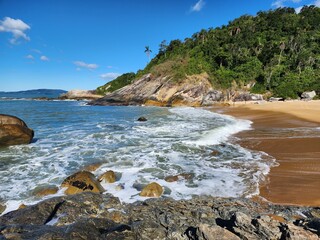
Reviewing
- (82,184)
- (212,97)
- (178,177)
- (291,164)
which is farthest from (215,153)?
(212,97)

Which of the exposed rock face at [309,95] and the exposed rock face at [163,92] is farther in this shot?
the exposed rock face at [163,92]

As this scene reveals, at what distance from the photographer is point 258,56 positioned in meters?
61.7

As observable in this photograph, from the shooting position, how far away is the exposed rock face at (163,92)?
173 ft

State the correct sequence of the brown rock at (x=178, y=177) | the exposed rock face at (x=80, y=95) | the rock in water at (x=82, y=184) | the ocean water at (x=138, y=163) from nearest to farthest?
the rock in water at (x=82, y=184)
the ocean water at (x=138, y=163)
the brown rock at (x=178, y=177)
the exposed rock face at (x=80, y=95)

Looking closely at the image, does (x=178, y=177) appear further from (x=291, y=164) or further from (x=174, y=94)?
(x=174, y=94)

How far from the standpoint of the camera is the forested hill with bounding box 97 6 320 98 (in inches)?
2115

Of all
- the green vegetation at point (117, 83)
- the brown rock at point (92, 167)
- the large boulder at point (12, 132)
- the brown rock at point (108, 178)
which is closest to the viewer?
the brown rock at point (108, 178)

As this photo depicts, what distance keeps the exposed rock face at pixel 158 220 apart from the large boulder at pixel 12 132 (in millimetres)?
9312

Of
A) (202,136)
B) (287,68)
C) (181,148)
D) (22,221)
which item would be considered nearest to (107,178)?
(22,221)

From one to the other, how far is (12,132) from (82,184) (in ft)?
27.3

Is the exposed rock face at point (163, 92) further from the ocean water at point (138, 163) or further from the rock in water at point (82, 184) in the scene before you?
the rock in water at point (82, 184)

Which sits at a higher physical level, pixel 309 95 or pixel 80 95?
pixel 309 95

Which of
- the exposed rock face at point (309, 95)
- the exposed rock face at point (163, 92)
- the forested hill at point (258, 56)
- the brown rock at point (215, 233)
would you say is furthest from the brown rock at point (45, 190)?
the forested hill at point (258, 56)

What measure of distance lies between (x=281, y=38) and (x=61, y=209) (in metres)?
69.3
